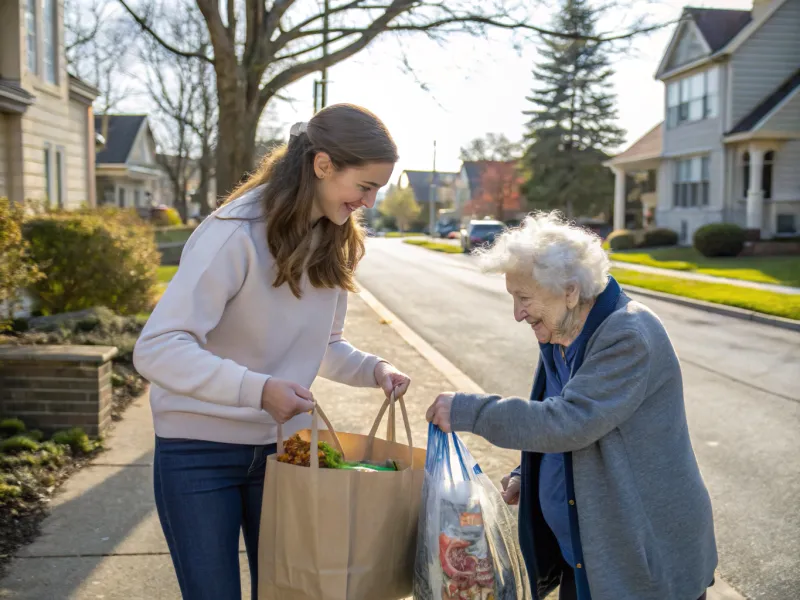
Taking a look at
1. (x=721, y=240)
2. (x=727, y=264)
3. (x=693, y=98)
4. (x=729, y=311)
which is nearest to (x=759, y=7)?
(x=693, y=98)

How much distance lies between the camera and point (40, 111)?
17.1 meters

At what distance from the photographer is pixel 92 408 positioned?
5996 mm

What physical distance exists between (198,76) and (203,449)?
171 ft

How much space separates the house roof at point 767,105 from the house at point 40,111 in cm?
2238

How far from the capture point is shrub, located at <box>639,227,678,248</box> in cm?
3509

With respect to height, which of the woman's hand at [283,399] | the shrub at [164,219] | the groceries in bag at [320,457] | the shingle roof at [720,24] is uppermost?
the shingle roof at [720,24]

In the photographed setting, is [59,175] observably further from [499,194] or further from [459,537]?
[499,194]

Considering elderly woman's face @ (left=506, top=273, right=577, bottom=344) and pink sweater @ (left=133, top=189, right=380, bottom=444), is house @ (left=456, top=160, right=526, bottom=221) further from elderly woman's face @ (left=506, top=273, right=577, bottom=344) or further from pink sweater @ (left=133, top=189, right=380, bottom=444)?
pink sweater @ (left=133, top=189, right=380, bottom=444)

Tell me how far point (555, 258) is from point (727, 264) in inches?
999

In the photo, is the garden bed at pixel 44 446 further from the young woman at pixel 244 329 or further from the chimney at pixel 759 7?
the chimney at pixel 759 7

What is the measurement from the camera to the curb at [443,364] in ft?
13.3

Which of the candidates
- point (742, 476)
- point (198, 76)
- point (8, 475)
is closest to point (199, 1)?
point (8, 475)

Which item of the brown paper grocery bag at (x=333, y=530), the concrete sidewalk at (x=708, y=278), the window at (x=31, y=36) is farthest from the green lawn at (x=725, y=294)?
the window at (x=31, y=36)

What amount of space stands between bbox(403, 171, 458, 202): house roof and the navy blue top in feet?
350
